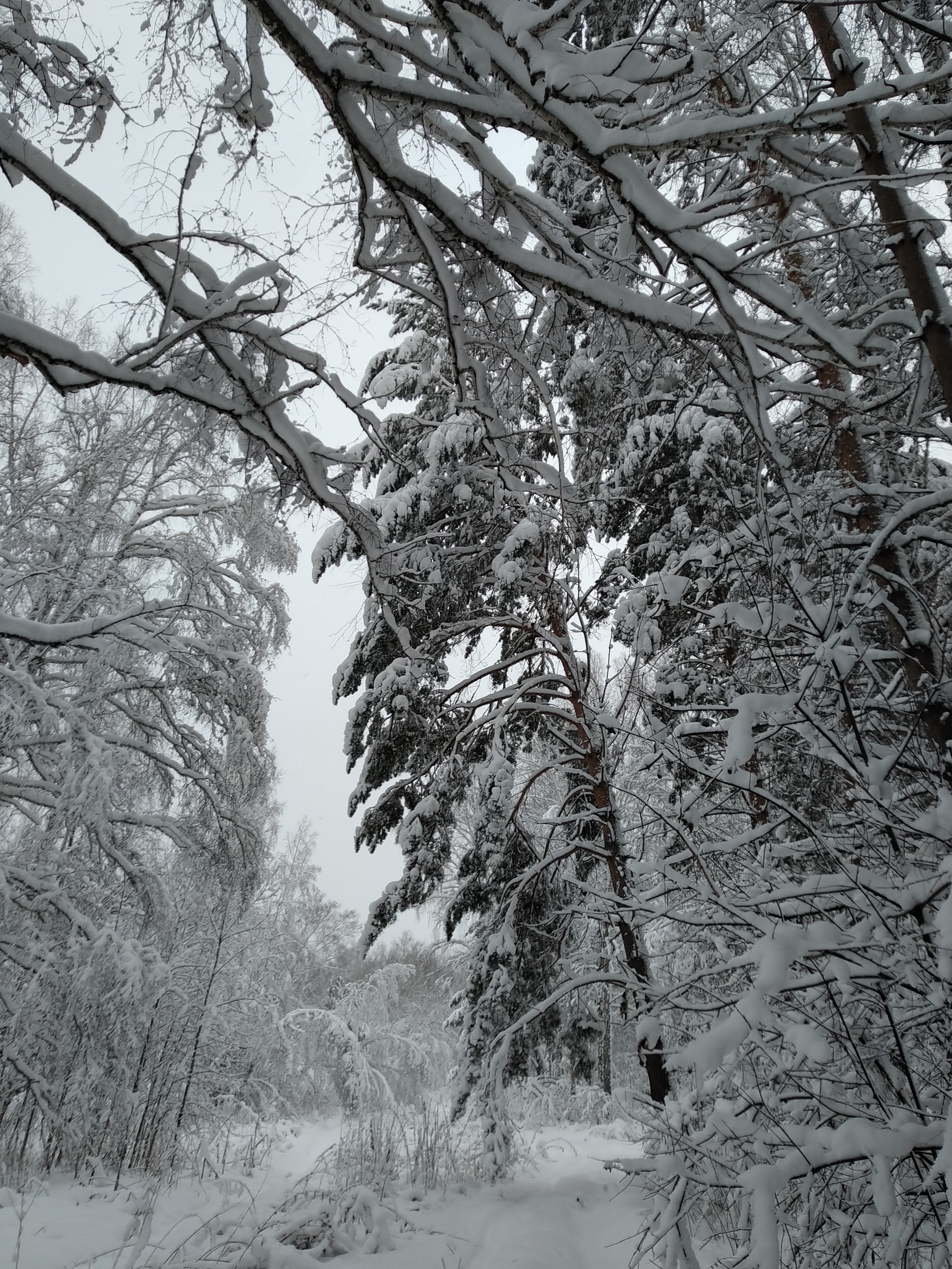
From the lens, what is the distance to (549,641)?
15.1 ft

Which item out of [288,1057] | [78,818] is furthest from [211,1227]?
[288,1057]

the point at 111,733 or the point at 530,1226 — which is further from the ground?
the point at 111,733

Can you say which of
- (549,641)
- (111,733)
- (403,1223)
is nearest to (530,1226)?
(403,1223)

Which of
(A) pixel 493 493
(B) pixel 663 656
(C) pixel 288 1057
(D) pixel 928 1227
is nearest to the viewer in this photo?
(D) pixel 928 1227

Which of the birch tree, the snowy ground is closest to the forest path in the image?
the snowy ground

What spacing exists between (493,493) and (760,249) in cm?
171

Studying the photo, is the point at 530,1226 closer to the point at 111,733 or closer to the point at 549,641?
the point at 549,641

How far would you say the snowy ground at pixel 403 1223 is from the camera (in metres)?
3.11

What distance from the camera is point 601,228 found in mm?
2904

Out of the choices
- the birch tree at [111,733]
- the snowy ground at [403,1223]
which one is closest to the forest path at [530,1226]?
the snowy ground at [403,1223]

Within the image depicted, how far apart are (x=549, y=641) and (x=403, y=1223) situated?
142 inches

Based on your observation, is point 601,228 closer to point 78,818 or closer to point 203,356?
point 203,356

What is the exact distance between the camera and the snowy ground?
3.11 metres

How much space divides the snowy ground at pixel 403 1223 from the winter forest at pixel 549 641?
42 mm
